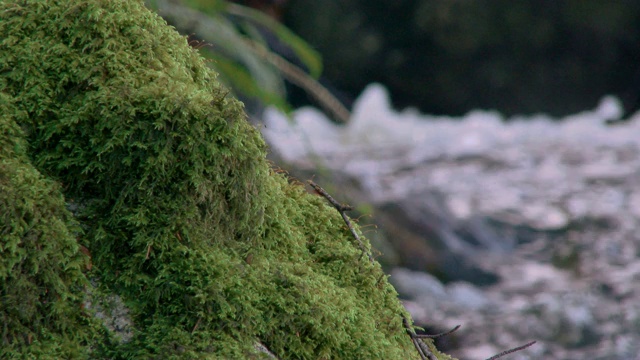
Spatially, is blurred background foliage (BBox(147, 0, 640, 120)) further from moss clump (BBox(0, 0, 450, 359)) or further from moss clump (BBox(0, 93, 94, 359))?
moss clump (BBox(0, 93, 94, 359))

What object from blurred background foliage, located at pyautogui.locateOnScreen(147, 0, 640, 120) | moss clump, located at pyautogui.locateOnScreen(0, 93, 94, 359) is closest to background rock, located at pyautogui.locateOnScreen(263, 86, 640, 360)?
blurred background foliage, located at pyautogui.locateOnScreen(147, 0, 640, 120)

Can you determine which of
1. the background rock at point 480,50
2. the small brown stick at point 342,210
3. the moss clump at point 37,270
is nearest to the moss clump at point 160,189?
the moss clump at point 37,270

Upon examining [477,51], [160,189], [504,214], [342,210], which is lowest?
[160,189]

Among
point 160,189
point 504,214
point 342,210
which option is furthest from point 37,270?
point 504,214

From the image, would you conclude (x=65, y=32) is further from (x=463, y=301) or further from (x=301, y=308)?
(x=463, y=301)

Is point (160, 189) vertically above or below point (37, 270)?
above

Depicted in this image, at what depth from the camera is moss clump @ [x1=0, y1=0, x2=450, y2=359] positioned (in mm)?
1078

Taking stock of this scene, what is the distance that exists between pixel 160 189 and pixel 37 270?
0.72ft

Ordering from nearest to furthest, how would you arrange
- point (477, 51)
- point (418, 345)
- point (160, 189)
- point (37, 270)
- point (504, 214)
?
point (37, 270) < point (160, 189) < point (418, 345) < point (504, 214) < point (477, 51)

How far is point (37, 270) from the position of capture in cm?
100

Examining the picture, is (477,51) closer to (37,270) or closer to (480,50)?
(480,50)

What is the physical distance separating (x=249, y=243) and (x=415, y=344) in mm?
373

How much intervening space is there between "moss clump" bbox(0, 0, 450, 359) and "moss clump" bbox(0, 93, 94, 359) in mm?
36

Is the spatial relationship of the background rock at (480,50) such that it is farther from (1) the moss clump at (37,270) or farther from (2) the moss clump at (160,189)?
(1) the moss clump at (37,270)
